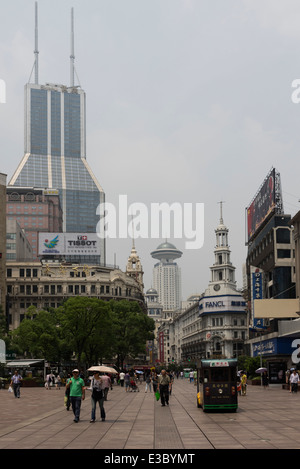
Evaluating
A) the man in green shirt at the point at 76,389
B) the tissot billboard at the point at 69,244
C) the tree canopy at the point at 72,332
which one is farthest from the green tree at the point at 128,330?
the man in green shirt at the point at 76,389

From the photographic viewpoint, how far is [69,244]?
151m

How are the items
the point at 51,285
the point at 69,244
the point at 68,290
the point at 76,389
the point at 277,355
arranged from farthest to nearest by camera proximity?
the point at 69,244
the point at 68,290
the point at 51,285
the point at 277,355
the point at 76,389

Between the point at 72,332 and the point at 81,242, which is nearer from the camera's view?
the point at 72,332

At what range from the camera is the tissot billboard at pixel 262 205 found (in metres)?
82.8

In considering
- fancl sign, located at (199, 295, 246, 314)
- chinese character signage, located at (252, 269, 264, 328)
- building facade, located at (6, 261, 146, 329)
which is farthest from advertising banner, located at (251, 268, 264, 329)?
fancl sign, located at (199, 295, 246, 314)

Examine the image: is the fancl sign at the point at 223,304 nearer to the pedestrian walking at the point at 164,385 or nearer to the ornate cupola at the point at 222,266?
the ornate cupola at the point at 222,266

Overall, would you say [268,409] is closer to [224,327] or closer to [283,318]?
[283,318]

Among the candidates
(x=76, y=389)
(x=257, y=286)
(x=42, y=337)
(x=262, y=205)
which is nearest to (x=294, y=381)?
(x=76, y=389)

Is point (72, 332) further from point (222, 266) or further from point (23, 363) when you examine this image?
point (222, 266)

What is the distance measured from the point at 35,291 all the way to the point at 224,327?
49.1m

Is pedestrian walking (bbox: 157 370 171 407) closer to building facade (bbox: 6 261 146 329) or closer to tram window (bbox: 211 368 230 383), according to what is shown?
tram window (bbox: 211 368 230 383)

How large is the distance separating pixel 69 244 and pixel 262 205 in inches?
2782

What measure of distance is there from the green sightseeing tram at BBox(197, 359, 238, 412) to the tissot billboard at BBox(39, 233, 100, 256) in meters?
121

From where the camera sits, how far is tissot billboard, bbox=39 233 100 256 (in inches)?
5906
